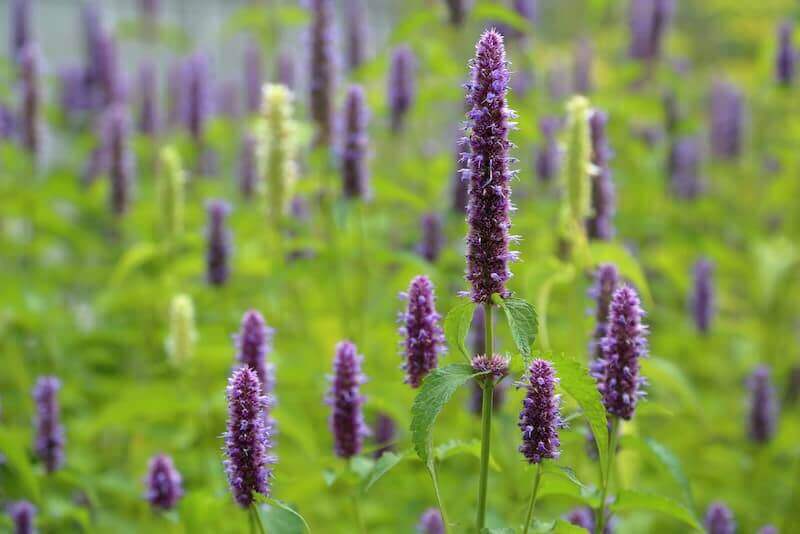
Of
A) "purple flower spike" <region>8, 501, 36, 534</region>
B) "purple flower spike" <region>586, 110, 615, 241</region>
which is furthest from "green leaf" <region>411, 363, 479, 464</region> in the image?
"purple flower spike" <region>586, 110, 615, 241</region>

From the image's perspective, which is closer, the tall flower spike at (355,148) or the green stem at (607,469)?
the green stem at (607,469)

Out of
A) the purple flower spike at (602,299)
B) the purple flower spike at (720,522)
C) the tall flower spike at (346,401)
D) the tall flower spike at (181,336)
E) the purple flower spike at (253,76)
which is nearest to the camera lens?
the tall flower spike at (346,401)

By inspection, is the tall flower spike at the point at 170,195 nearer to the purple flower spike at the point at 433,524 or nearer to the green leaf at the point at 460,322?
the purple flower spike at the point at 433,524

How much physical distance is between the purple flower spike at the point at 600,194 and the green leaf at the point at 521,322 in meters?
1.91

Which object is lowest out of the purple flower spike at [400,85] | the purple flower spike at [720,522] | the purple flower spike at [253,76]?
the purple flower spike at [720,522]

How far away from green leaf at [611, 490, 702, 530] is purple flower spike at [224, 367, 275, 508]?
897 millimetres

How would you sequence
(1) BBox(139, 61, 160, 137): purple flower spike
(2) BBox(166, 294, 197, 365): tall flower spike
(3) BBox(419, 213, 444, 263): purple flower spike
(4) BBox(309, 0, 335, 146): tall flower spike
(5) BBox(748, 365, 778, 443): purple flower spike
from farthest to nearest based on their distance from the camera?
(1) BBox(139, 61, 160, 137): purple flower spike, (3) BBox(419, 213, 444, 263): purple flower spike, (4) BBox(309, 0, 335, 146): tall flower spike, (5) BBox(748, 365, 778, 443): purple flower spike, (2) BBox(166, 294, 197, 365): tall flower spike

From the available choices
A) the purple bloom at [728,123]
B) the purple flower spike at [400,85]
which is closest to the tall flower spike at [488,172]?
the purple flower spike at [400,85]

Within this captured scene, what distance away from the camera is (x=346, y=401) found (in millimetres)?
2666

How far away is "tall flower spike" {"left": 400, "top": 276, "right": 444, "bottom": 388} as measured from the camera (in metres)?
2.34

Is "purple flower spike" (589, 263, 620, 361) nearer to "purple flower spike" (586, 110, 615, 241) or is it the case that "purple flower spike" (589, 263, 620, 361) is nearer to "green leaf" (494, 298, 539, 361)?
"green leaf" (494, 298, 539, 361)

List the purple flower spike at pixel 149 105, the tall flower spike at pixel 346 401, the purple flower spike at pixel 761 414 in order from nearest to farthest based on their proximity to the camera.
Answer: the tall flower spike at pixel 346 401
the purple flower spike at pixel 761 414
the purple flower spike at pixel 149 105

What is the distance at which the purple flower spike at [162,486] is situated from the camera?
3107 mm

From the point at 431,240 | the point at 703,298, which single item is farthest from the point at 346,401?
the point at 703,298
